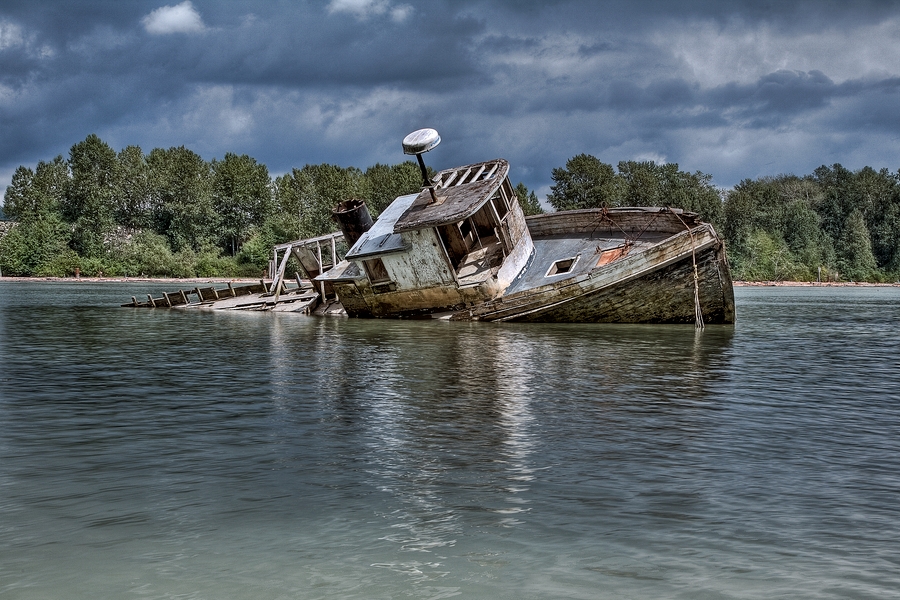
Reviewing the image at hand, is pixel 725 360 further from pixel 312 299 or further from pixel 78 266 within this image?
pixel 78 266

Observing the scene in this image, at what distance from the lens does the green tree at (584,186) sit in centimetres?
8081

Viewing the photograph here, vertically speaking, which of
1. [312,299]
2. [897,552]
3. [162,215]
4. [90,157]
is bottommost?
[897,552]

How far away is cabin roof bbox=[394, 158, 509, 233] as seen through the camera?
24609 mm

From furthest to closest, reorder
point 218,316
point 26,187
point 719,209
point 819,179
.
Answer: point 819,179, point 26,187, point 719,209, point 218,316

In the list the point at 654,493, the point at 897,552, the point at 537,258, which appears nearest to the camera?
the point at 897,552

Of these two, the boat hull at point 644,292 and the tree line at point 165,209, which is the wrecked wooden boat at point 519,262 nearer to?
the boat hull at point 644,292

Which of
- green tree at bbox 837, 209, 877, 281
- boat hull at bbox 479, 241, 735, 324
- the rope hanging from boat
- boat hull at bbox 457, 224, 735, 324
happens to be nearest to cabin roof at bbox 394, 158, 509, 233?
boat hull at bbox 457, 224, 735, 324

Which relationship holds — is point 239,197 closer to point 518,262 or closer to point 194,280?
point 194,280

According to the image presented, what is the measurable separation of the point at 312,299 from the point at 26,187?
7277 centimetres

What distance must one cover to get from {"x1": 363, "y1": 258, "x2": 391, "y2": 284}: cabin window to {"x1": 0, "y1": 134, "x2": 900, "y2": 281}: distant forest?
2211 inches

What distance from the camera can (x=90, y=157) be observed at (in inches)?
3669

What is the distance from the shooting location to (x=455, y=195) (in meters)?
26.7

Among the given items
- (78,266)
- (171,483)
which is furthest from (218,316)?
(78,266)

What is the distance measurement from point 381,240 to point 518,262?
4641 millimetres
